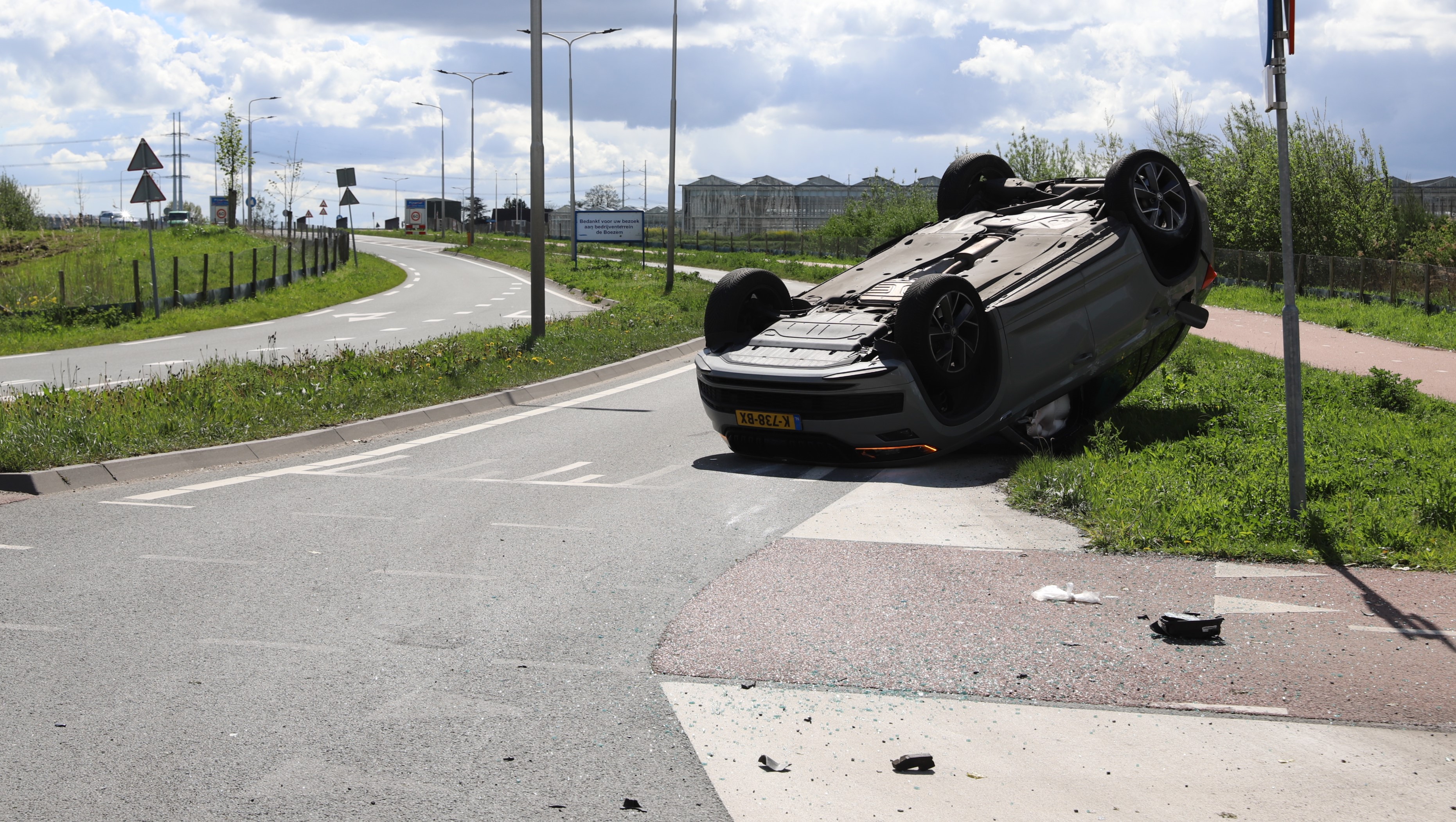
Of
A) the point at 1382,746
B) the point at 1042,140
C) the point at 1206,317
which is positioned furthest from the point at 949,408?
the point at 1042,140

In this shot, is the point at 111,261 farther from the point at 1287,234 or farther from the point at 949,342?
the point at 1287,234

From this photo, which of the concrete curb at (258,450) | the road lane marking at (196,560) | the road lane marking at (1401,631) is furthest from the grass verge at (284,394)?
the road lane marking at (1401,631)

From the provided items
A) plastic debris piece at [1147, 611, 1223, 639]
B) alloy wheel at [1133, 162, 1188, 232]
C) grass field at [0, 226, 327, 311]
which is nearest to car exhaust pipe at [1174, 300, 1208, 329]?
alloy wheel at [1133, 162, 1188, 232]

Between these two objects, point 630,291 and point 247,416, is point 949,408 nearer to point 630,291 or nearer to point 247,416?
point 247,416

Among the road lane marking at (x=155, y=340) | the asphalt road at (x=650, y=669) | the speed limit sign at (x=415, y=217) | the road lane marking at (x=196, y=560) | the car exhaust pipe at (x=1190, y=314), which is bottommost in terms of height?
the asphalt road at (x=650, y=669)

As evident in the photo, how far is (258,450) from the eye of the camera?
9.82m

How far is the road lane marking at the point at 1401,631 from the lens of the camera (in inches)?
204

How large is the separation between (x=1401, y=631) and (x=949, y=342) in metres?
4.20

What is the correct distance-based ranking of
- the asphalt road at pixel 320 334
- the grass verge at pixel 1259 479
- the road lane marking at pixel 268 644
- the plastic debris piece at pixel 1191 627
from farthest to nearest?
the asphalt road at pixel 320 334
the grass verge at pixel 1259 479
the plastic debris piece at pixel 1191 627
the road lane marking at pixel 268 644

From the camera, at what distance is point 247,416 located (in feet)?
35.3

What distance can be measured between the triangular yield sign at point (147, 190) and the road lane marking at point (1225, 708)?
21.8 metres

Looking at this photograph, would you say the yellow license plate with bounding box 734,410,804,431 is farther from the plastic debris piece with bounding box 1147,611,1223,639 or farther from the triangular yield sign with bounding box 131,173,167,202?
the triangular yield sign with bounding box 131,173,167,202

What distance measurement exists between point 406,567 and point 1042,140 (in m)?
68.8

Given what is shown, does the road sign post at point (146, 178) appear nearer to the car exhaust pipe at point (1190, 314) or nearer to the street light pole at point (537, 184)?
the street light pole at point (537, 184)
